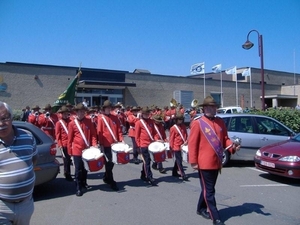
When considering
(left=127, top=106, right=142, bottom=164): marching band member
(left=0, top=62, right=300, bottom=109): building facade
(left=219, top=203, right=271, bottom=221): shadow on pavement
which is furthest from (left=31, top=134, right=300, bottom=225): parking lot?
(left=0, top=62, right=300, bottom=109): building facade

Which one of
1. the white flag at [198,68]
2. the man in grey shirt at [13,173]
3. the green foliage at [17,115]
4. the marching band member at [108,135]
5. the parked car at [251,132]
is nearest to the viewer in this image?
the man in grey shirt at [13,173]

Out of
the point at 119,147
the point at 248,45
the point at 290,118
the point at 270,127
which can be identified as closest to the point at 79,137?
the point at 119,147

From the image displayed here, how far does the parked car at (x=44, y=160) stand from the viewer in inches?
240

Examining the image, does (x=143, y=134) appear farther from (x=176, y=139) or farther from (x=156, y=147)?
(x=176, y=139)

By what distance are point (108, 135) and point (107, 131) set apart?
0.32ft

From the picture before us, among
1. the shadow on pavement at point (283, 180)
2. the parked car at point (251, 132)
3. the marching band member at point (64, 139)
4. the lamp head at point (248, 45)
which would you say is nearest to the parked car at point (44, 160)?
the marching band member at point (64, 139)

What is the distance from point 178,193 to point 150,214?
144 cm

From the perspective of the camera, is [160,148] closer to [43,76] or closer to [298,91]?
[43,76]

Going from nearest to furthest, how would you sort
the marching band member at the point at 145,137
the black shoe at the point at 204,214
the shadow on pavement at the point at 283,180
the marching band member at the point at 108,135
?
the black shoe at the point at 204,214 → the marching band member at the point at 108,135 → the marching band member at the point at 145,137 → the shadow on pavement at the point at 283,180

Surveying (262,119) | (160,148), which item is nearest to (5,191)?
(160,148)

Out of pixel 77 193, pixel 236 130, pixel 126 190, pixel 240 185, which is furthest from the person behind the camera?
pixel 236 130

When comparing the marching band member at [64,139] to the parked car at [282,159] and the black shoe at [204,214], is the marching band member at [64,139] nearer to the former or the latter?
the black shoe at [204,214]

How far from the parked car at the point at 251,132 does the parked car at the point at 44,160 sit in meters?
5.16

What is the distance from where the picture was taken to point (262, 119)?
9.73 m
